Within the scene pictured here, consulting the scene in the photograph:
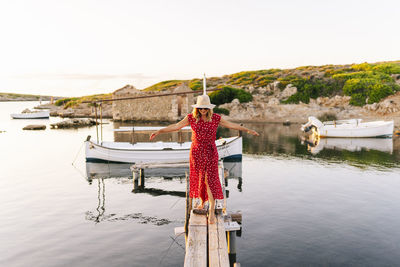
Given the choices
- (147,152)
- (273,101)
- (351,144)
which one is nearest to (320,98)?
(273,101)

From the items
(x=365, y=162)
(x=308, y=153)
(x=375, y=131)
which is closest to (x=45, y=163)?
(x=308, y=153)

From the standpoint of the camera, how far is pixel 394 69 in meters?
62.0

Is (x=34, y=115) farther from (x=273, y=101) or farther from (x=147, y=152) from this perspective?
(x=147, y=152)

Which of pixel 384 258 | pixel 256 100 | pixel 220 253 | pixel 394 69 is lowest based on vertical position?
pixel 384 258

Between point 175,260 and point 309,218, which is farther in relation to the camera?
point 309,218

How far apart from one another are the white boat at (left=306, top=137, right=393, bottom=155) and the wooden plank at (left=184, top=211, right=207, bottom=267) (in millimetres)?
21885

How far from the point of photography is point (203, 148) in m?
7.37

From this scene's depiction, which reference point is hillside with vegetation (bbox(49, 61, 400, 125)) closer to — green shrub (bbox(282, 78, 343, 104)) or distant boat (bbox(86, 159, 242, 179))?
green shrub (bbox(282, 78, 343, 104))

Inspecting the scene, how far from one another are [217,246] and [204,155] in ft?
6.82

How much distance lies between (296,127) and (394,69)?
32318 mm

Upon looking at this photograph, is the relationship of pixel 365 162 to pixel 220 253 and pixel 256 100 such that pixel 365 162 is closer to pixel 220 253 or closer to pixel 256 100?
pixel 220 253

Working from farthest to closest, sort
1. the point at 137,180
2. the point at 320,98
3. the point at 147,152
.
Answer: the point at 320,98, the point at 147,152, the point at 137,180

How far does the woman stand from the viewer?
7211 mm

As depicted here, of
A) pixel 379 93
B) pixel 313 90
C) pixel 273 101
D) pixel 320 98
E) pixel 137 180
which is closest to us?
pixel 137 180
